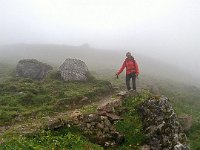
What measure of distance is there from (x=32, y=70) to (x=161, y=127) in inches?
1336

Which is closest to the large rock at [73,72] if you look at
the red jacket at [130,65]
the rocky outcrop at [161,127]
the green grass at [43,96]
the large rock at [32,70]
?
the green grass at [43,96]

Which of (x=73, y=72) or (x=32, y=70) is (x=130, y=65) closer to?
(x=73, y=72)

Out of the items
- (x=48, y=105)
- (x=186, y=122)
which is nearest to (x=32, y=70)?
(x=48, y=105)

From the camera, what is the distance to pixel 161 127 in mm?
25531

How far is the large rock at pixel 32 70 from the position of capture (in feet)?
179

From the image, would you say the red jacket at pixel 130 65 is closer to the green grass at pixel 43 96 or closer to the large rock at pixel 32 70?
the green grass at pixel 43 96

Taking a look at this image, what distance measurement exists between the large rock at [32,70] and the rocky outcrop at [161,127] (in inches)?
1145

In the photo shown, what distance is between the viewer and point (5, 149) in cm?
2053

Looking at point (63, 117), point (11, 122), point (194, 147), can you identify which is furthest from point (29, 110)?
point (194, 147)

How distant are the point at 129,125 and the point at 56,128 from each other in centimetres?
538

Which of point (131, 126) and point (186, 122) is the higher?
point (131, 126)

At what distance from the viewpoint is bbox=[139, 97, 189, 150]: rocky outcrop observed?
24.5 meters

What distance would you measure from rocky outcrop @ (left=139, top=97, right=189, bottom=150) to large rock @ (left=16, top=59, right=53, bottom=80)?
1145 inches

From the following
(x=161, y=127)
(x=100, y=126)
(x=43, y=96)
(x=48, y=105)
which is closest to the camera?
(x=161, y=127)
